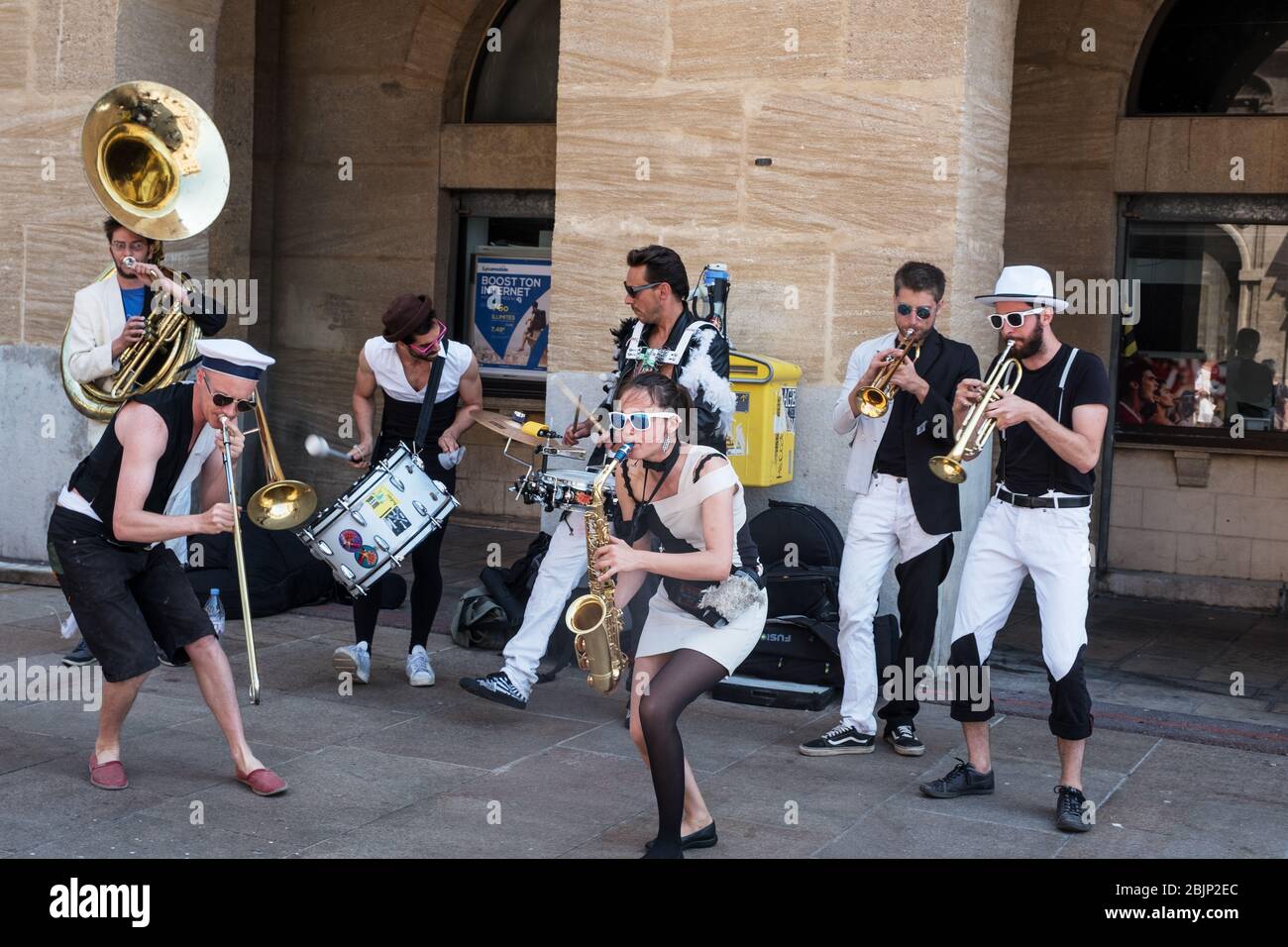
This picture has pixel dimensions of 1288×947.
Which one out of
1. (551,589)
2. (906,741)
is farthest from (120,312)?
(906,741)

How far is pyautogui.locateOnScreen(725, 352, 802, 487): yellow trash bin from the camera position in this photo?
23.2ft

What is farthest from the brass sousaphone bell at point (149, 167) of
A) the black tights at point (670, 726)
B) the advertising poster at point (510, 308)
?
the advertising poster at point (510, 308)

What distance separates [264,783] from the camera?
5379 mm

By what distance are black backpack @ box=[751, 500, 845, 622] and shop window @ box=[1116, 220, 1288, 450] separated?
3.49 m

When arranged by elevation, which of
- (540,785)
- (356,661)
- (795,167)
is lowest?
(540,785)

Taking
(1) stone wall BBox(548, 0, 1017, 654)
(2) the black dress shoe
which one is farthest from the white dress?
(1) stone wall BBox(548, 0, 1017, 654)

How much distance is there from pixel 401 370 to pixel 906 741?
8.97ft

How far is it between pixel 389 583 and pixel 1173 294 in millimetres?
5132

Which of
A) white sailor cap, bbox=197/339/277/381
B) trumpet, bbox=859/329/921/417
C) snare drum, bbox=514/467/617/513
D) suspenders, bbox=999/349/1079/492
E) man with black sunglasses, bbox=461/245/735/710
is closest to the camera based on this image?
white sailor cap, bbox=197/339/277/381

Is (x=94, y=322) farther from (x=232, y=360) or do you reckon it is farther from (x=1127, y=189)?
(x=1127, y=189)

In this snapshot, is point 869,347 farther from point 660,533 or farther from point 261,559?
point 261,559

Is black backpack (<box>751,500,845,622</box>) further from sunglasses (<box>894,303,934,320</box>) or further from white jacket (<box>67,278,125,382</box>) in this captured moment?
white jacket (<box>67,278,125,382</box>)

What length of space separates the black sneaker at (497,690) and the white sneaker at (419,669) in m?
0.60
